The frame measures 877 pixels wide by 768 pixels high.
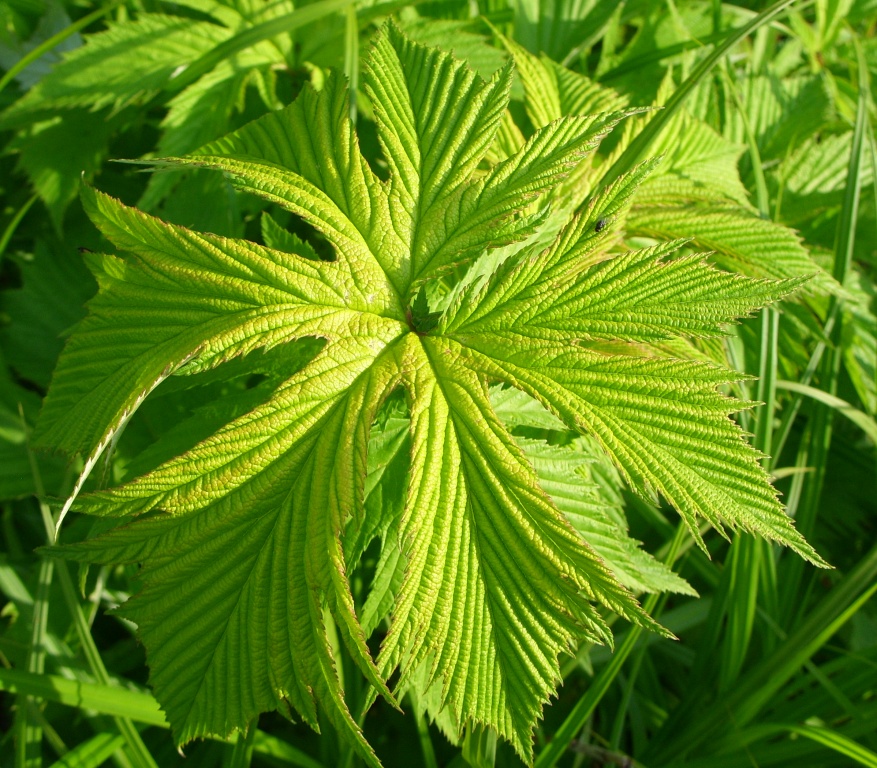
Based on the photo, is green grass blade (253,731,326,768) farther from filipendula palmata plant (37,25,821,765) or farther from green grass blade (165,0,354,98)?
green grass blade (165,0,354,98)

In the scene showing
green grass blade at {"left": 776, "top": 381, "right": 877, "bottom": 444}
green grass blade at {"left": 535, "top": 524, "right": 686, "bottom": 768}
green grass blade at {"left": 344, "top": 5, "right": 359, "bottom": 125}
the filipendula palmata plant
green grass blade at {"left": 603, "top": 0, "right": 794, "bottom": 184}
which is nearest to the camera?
the filipendula palmata plant

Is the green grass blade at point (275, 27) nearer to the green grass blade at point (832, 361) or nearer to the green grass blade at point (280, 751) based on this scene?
the green grass blade at point (832, 361)

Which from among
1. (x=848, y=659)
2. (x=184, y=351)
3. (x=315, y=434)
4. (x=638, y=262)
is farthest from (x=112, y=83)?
(x=848, y=659)

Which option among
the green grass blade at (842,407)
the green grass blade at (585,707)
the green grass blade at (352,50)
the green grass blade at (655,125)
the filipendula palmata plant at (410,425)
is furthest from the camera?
the green grass blade at (842,407)

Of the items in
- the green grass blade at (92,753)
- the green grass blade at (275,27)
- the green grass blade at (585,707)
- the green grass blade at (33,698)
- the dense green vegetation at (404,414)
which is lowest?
the green grass blade at (585,707)

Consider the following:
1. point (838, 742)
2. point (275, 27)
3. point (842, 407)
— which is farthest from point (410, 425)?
point (842, 407)

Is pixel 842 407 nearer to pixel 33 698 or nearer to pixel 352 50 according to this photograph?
pixel 352 50

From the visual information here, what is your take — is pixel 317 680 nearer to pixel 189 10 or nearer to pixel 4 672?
pixel 4 672

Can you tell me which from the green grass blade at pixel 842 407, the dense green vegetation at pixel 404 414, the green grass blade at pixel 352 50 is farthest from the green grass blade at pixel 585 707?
the green grass blade at pixel 352 50

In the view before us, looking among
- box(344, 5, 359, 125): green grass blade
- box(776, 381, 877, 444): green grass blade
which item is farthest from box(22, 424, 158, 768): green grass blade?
box(776, 381, 877, 444): green grass blade
